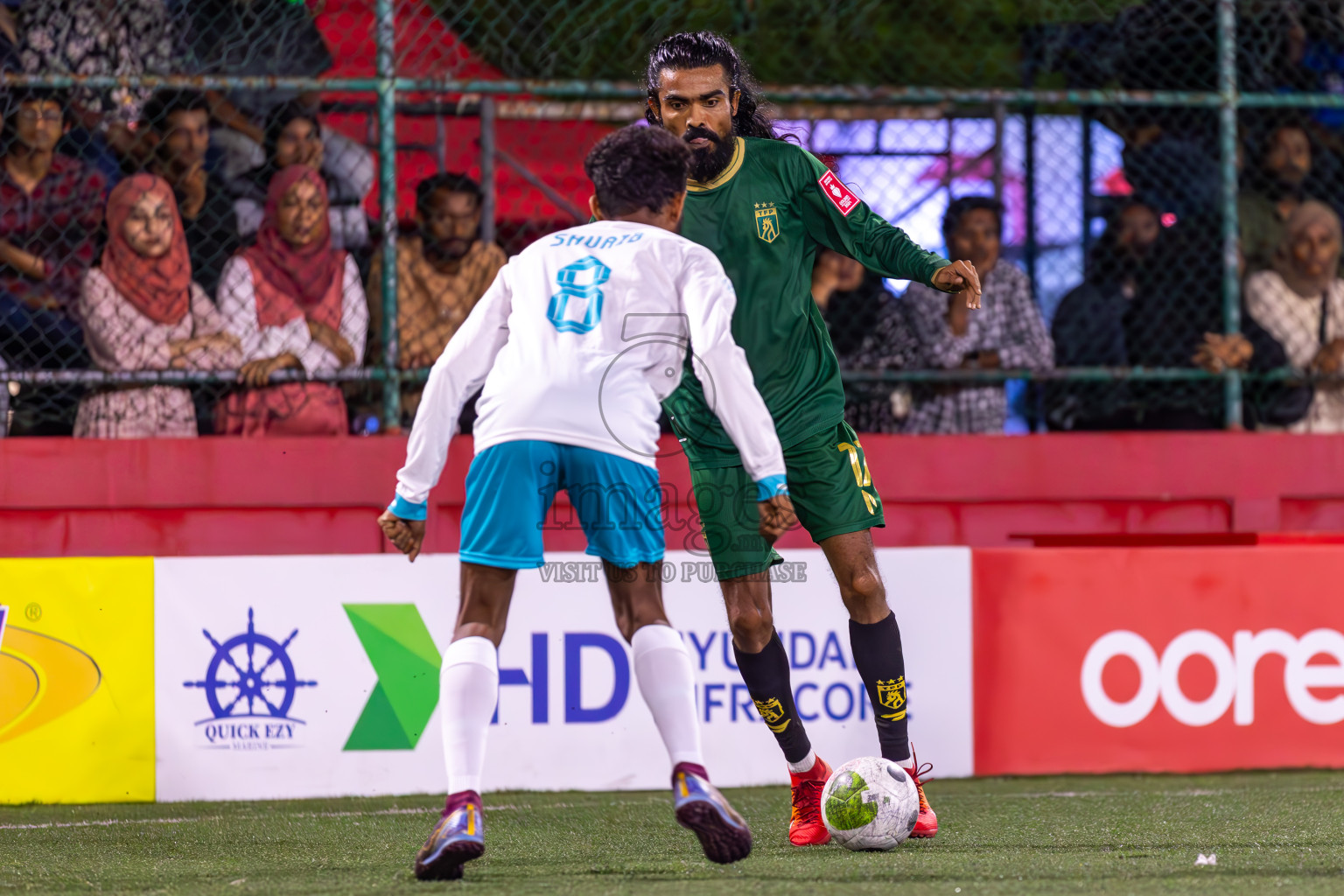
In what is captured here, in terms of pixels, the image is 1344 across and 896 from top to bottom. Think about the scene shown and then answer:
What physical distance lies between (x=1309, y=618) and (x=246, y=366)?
408 centimetres

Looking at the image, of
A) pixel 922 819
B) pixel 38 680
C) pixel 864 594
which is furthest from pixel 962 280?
pixel 38 680

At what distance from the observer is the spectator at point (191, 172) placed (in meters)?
5.98

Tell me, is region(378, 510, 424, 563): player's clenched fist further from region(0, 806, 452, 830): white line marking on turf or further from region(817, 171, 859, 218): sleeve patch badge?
region(0, 806, 452, 830): white line marking on turf

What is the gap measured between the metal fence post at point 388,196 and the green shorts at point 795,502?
2.37 m

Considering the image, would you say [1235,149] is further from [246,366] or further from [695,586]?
[246,366]

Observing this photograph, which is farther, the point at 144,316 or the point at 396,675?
the point at 144,316

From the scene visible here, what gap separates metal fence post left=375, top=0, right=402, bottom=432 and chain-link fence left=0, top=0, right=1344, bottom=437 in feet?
0.05

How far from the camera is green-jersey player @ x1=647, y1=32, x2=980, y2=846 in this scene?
3875mm

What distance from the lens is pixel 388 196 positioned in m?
6.01

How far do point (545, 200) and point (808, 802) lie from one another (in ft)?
13.0

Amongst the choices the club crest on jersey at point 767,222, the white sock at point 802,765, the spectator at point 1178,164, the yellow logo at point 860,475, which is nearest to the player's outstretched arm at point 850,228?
the club crest on jersey at point 767,222

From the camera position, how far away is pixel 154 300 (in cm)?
586

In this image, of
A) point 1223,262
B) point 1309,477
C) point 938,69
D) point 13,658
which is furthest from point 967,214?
point 13,658

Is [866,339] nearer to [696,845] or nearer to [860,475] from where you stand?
[860,475]
